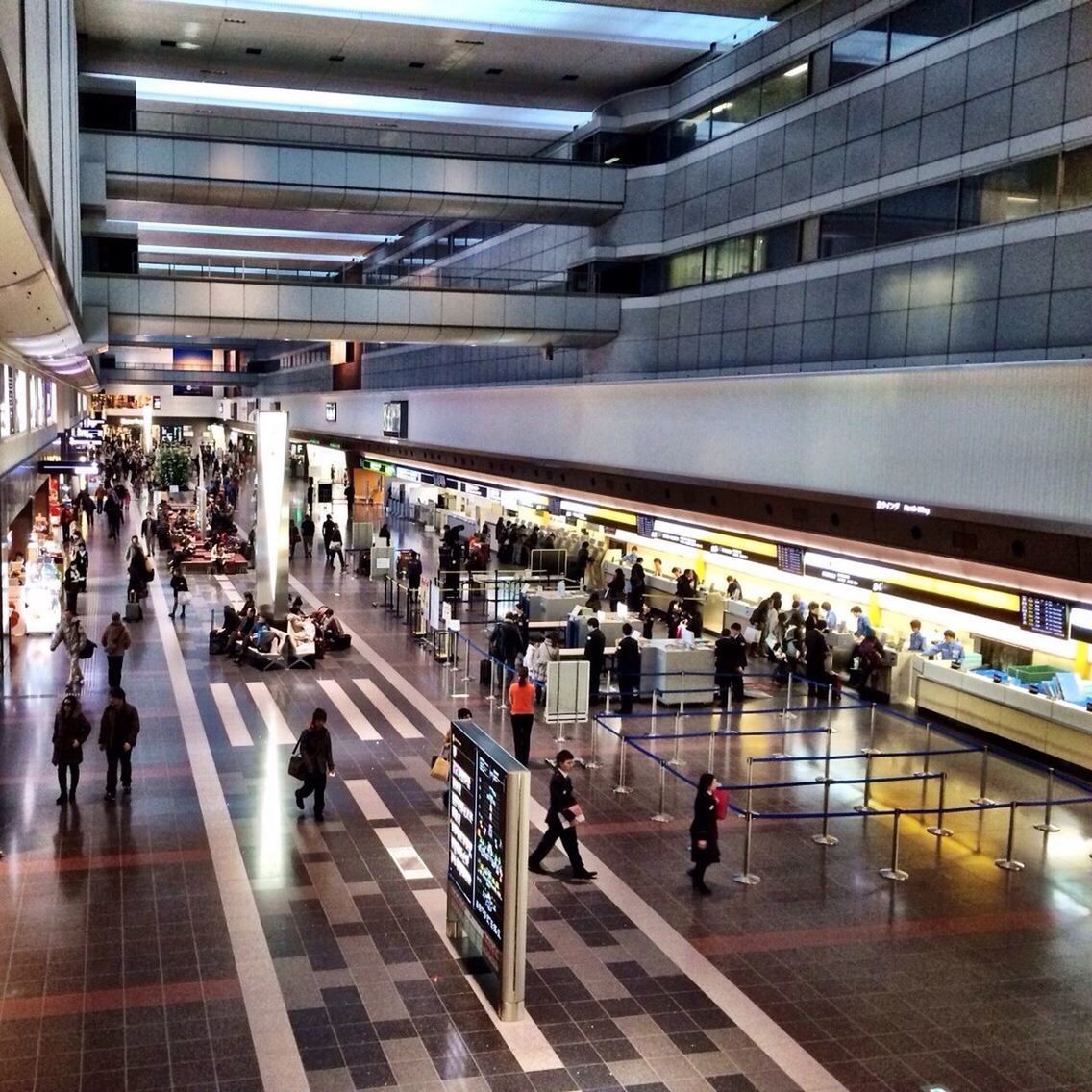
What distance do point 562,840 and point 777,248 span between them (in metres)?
16.0

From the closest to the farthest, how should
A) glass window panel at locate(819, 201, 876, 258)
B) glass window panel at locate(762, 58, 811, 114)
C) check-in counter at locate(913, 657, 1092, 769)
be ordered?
check-in counter at locate(913, 657, 1092, 769)
glass window panel at locate(819, 201, 876, 258)
glass window panel at locate(762, 58, 811, 114)

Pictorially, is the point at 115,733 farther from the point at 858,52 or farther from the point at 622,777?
the point at 858,52

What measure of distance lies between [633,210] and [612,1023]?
24.1m

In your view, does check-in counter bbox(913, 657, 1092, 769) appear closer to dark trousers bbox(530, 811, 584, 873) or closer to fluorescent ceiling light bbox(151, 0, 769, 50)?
dark trousers bbox(530, 811, 584, 873)

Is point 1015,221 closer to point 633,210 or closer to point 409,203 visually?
point 633,210

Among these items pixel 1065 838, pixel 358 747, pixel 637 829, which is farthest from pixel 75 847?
pixel 1065 838

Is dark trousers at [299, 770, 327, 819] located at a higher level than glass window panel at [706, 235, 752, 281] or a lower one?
lower

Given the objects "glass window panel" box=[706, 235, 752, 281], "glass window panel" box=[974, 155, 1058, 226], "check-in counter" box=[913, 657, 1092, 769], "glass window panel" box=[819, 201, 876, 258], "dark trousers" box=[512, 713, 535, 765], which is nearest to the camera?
"dark trousers" box=[512, 713, 535, 765]

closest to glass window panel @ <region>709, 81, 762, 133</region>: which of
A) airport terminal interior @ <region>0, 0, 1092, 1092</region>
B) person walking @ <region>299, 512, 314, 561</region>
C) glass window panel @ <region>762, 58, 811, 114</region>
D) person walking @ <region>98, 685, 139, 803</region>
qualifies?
airport terminal interior @ <region>0, 0, 1092, 1092</region>

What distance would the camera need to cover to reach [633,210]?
30094 millimetres

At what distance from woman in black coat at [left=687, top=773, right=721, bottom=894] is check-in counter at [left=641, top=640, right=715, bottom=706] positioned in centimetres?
830

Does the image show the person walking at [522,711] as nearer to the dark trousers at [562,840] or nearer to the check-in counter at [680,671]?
the dark trousers at [562,840]

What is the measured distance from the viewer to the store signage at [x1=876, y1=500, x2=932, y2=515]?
15463mm

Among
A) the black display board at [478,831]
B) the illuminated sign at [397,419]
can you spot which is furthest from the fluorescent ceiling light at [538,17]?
the illuminated sign at [397,419]
